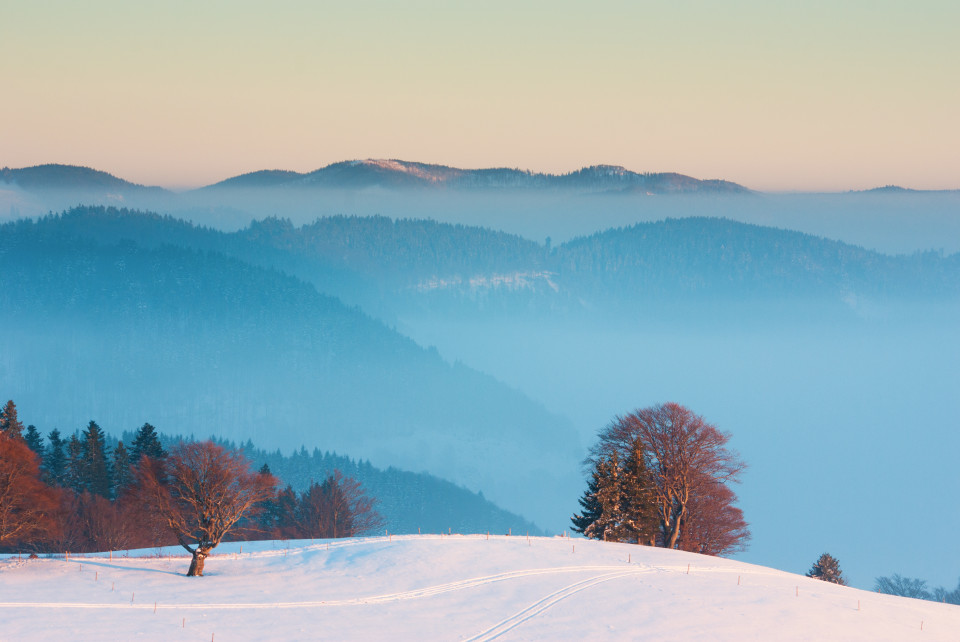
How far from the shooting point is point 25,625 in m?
43.8

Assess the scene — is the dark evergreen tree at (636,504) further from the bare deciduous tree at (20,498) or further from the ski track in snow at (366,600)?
the bare deciduous tree at (20,498)

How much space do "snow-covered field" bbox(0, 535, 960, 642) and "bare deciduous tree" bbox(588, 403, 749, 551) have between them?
1123cm

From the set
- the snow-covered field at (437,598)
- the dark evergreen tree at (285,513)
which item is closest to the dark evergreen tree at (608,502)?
the snow-covered field at (437,598)

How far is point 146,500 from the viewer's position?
190ft

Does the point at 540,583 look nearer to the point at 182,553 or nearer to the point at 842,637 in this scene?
the point at 842,637

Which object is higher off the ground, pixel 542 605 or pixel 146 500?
pixel 146 500

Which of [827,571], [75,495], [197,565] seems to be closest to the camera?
[197,565]

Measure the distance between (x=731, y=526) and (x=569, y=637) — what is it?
3664 centimetres

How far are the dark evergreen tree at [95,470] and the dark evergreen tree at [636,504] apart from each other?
170 ft

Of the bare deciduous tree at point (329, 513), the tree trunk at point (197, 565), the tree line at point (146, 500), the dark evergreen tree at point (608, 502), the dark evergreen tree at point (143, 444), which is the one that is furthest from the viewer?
the bare deciduous tree at point (329, 513)

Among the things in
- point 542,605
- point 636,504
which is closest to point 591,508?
point 636,504

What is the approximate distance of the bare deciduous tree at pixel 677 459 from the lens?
73625 millimetres

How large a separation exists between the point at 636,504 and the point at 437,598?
23866 mm

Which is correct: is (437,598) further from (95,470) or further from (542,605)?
(95,470)
